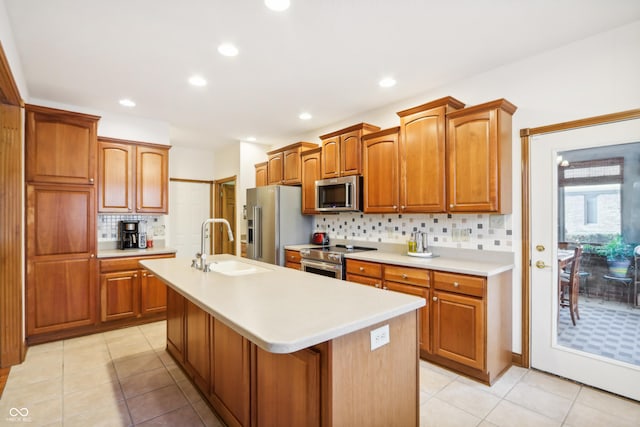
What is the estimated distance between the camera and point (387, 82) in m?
3.18

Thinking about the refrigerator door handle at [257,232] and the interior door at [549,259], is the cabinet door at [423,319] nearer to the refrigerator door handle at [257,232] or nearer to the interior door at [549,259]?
the interior door at [549,259]

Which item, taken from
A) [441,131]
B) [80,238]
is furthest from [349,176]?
[80,238]

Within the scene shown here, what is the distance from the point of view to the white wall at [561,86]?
2.27m

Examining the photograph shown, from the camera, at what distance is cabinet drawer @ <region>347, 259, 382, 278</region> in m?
3.15

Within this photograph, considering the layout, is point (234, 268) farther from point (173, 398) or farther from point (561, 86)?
point (561, 86)

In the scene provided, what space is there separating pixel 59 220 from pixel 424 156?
12.1 ft

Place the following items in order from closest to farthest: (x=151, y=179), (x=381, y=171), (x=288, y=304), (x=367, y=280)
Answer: (x=288, y=304) < (x=367, y=280) < (x=381, y=171) < (x=151, y=179)

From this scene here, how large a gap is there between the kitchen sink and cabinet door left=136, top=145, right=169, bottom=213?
1794mm

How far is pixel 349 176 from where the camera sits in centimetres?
385

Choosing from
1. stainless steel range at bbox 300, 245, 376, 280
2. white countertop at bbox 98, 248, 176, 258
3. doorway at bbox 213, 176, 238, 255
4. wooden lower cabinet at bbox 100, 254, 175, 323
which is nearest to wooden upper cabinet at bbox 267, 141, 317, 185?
stainless steel range at bbox 300, 245, 376, 280

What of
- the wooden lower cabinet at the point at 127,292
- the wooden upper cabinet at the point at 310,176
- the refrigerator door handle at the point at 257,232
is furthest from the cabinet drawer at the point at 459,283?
the wooden lower cabinet at the point at 127,292

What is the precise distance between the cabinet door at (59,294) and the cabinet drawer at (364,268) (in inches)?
109

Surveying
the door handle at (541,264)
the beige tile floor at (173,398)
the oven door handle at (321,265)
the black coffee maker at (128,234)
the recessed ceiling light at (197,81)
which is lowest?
the beige tile floor at (173,398)

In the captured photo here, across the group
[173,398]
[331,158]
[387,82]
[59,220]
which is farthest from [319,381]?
[59,220]
